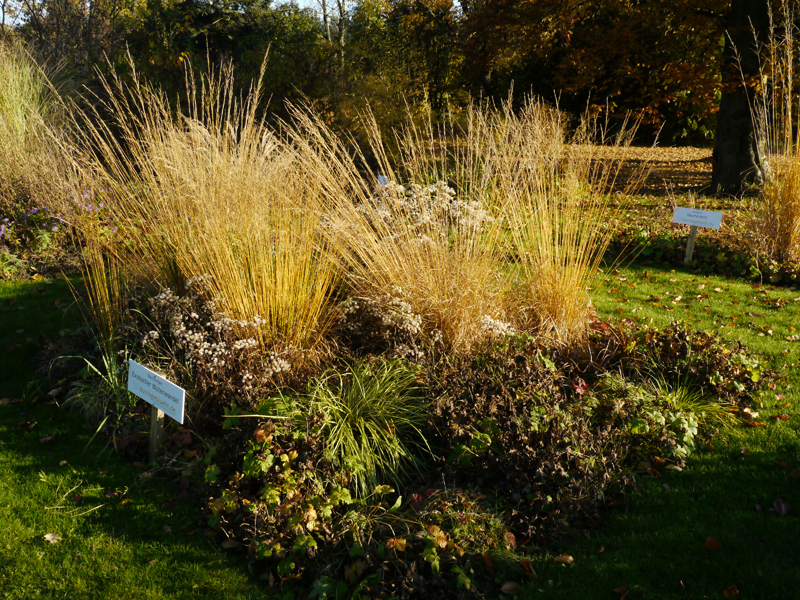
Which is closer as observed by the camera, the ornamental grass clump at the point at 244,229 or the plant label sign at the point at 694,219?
the ornamental grass clump at the point at 244,229

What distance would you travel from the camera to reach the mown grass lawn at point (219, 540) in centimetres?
236

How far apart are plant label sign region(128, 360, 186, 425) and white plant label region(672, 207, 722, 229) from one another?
5492mm

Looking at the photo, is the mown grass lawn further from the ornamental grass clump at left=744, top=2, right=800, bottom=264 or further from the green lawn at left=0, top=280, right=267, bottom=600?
the ornamental grass clump at left=744, top=2, right=800, bottom=264

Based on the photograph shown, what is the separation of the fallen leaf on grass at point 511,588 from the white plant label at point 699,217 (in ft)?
16.1

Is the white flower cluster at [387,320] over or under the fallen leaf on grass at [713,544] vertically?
over

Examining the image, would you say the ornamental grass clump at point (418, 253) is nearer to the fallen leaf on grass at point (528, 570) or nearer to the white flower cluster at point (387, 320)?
the white flower cluster at point (387, 320)

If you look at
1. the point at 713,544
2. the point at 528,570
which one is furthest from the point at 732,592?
the point at 528,570

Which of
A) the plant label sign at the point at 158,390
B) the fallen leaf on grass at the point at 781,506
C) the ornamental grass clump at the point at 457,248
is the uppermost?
the ornamental grass clump at the point at 457,248

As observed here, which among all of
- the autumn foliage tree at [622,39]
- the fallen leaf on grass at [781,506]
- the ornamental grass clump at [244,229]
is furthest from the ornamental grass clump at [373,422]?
the autumn foliage tree at [622,39]

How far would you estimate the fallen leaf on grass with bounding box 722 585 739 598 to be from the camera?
224cm

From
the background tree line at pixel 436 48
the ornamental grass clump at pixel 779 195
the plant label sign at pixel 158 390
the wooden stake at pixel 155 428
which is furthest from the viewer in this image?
the background tree line at pixel 436 48

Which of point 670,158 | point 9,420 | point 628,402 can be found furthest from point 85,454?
point 670,158

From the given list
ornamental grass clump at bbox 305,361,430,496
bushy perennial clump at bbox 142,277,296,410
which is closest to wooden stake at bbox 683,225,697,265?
ornamental grass clump at bbox 305,361,430,496

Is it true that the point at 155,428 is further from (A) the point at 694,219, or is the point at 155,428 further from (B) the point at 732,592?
(A) the point at 694,219
